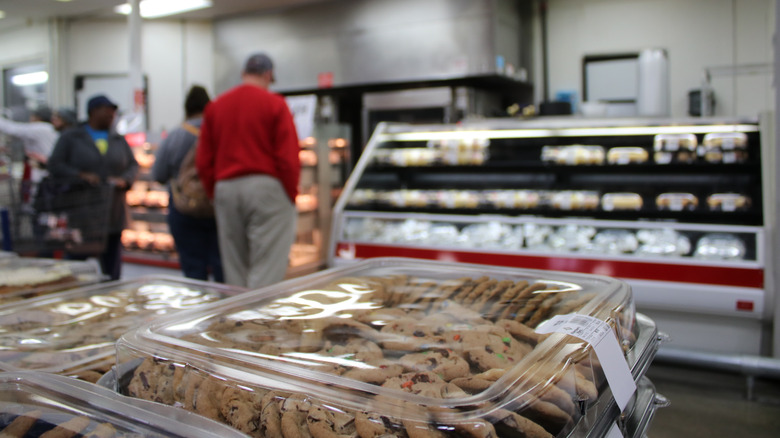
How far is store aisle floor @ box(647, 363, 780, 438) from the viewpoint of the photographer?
2.60m

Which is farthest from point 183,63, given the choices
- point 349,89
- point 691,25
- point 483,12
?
point 691,25

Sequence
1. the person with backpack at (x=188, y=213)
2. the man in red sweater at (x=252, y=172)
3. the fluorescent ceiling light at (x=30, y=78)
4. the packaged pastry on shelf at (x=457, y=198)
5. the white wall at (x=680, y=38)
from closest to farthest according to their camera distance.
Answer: the man in red sweater at (x=252, y=172)
the person with backpack at (x=188, y=213)
the packaged pastry on shelf at (x=457, y=198)
the white wall at (x=680, y=38)
the fluorescent ceiling light at (x=30, y=78)

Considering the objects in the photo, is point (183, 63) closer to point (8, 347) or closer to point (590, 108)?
point (590, 108)

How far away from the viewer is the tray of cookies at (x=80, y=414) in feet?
2.65

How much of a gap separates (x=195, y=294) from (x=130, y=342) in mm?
625

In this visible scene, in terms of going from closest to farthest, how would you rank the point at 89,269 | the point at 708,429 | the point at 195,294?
the point at 195,294
the point at 89,269
the point at 708,429

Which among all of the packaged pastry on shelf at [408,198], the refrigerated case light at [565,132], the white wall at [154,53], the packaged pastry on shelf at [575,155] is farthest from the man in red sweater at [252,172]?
the white wall at [154,53]

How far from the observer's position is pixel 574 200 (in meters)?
3.69

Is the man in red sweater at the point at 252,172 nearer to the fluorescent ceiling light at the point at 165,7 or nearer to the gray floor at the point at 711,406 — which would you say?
the gray floor at the point at 711,406

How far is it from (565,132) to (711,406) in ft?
6.11

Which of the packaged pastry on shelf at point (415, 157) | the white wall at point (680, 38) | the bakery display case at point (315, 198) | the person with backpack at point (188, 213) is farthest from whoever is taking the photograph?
the bakery display case at point (315, 198)

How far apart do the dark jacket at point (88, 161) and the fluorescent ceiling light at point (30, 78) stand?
5281 mm

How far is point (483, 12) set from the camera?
5773 millimetres

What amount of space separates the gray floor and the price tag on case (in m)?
1.63
